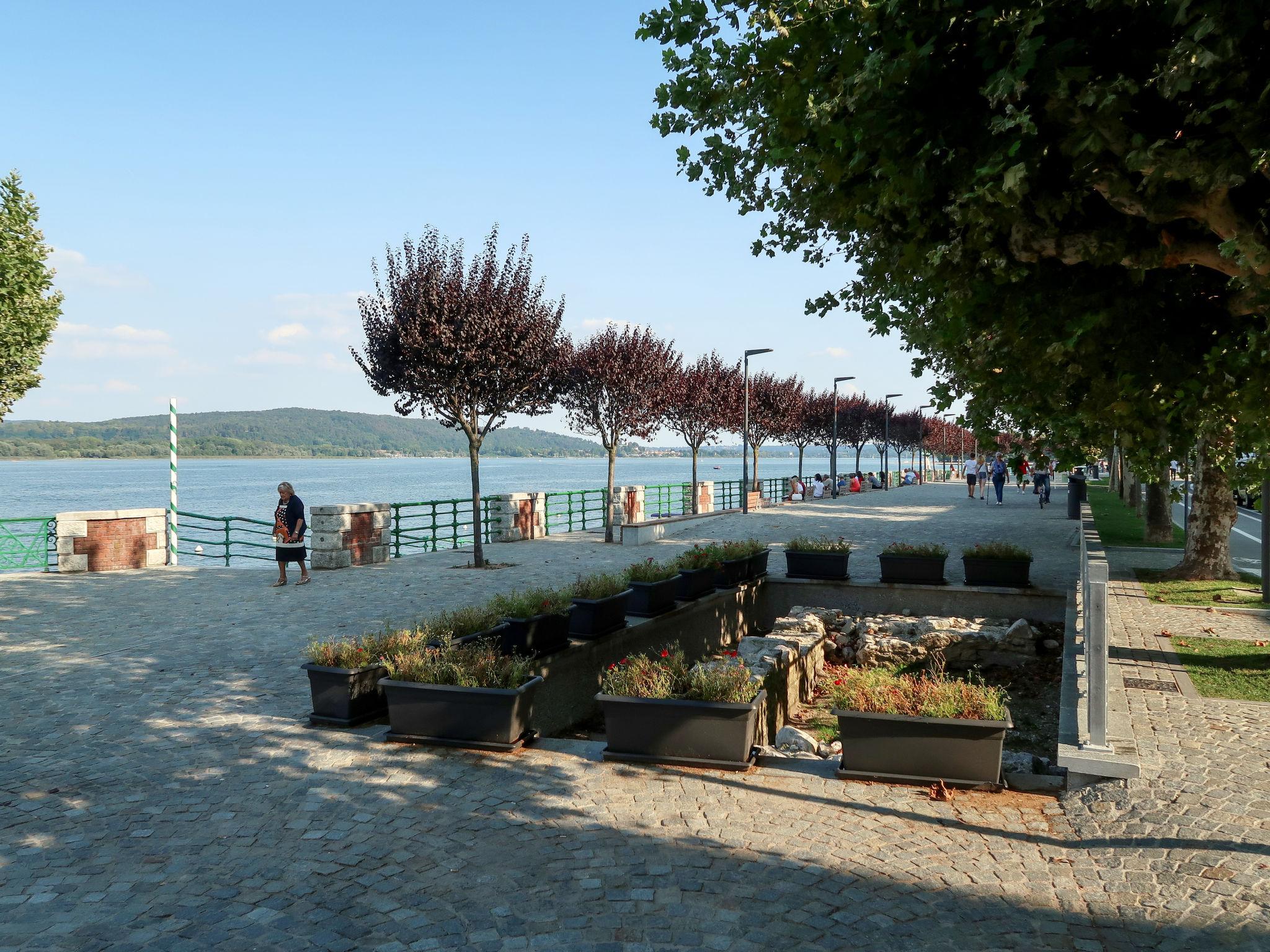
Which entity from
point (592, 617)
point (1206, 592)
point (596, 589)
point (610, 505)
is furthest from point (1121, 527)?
point (592, 617)

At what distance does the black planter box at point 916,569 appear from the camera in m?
13.9

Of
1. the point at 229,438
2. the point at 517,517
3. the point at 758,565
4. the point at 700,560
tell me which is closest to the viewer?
the point at 700,560

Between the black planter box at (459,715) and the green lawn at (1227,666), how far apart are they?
5.73 meters

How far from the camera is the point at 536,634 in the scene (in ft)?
27.6

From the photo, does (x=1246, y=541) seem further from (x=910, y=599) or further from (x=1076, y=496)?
(x=910, y=599)

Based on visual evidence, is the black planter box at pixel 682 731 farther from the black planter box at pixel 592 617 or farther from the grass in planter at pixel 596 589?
the grass in planter at pixel 596 589

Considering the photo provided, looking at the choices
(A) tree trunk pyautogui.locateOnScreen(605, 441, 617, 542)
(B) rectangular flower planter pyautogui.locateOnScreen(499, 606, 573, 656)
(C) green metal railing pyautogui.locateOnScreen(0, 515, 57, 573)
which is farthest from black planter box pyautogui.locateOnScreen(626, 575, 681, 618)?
(C) green metal railing pyautogui.locateOnScreen(0, 515, 57, 573)

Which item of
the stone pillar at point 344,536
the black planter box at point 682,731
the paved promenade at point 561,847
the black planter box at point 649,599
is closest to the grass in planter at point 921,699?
the paved promenade at point 561,847

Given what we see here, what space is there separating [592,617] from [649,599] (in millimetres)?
1625

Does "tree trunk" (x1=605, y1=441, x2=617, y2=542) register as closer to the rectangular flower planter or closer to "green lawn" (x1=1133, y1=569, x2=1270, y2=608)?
"green lawn" (x1=1133, y1=569, x2=1270, y2=608)

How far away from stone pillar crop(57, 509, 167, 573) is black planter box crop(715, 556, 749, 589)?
412 inches

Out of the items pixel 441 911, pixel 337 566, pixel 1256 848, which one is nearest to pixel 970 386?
pixel 1256 848

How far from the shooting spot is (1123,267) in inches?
193

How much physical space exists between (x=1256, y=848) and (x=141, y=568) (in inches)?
703
